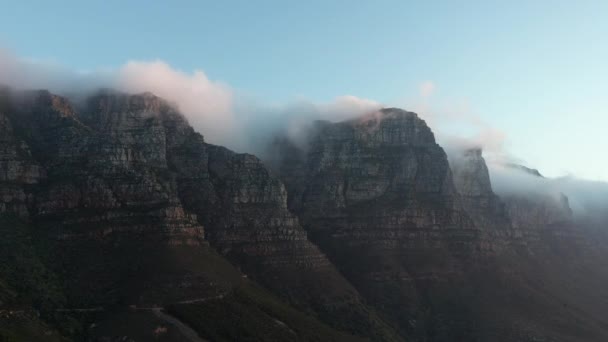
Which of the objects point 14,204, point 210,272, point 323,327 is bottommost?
point 323,327

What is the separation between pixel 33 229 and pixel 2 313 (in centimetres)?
5034

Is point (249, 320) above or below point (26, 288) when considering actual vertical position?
below

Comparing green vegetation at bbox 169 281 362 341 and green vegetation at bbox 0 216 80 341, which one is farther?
green vegetation at bbox 169 281 362 341

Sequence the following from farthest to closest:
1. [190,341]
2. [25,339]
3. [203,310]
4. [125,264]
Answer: [125,264], [203,310], [190,341], [25,339]

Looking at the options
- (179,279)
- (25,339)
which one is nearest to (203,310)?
(179,279)

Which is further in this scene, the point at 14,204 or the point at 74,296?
the point at 14,204

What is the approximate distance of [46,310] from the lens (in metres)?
165

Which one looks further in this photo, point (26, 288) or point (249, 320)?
point (249, 320)

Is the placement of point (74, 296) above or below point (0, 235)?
below

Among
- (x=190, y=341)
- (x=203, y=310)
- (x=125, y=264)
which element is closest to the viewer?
(x=190, y=341)

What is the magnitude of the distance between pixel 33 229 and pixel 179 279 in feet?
140

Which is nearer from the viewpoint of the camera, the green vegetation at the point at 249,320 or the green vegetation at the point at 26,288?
the green vegetation at the point at 26,288

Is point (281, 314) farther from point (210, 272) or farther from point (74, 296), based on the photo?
point (74, 296)

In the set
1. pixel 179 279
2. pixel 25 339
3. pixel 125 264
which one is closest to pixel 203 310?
pixel 179 279
